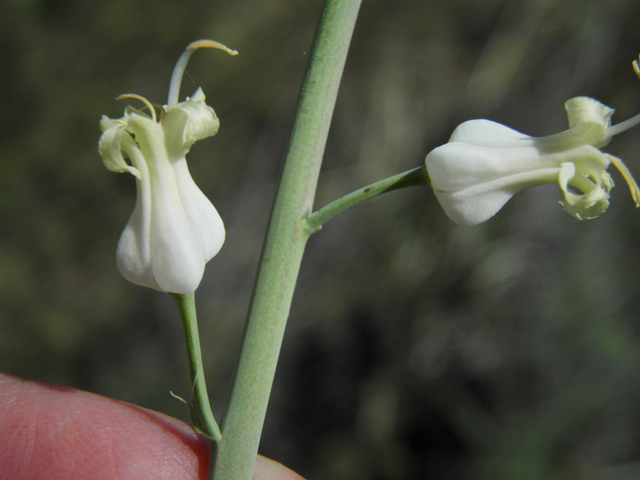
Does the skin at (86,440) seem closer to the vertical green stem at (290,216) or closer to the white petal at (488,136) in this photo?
the vertical green stem at (290,216)

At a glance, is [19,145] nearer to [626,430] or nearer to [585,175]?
[585,175]

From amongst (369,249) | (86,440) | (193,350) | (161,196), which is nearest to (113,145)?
(161,196)

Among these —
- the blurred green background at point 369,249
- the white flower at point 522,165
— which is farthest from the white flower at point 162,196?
the blurred green background at point 369,249

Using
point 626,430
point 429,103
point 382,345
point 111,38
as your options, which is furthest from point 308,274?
point 111,38

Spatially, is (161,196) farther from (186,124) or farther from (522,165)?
(522,165)

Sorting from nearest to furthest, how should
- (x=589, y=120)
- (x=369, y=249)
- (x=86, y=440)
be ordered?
(x=589, y=120) → (x=86, y=440) → (x=369, y=249)

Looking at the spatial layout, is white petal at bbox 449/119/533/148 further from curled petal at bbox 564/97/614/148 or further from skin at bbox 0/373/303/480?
skin at bbox 0/373/303/480

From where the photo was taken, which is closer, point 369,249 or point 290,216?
point 290,216
